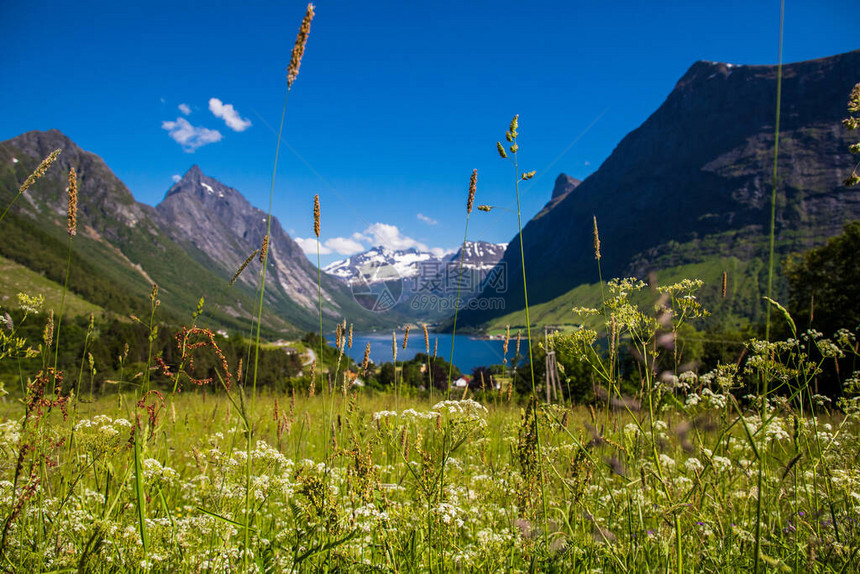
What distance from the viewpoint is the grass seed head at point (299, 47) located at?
1.73 m

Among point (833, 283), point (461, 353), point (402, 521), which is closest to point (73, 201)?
point (402, 521)

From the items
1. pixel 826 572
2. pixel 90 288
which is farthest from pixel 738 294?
pixel 90 288

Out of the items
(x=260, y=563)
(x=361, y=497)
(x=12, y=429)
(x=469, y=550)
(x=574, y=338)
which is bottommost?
(x=469, y=550)

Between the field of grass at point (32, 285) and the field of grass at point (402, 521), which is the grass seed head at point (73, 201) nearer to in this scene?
the field of grass at point (402, 521)

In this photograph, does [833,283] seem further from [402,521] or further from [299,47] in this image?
[299,47]

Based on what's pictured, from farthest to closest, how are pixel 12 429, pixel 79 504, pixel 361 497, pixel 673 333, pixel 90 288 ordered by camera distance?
1. pixel 90 288
2. pixel 12 429
3. pixel 79 504
4. pixel 361 497
5. pixel 673 333

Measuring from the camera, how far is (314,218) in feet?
7.88

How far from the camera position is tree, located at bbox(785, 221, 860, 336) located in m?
25.0

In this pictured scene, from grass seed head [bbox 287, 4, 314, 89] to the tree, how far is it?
31164mm

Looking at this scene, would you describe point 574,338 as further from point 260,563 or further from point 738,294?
point 738,294

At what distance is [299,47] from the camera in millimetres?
1761

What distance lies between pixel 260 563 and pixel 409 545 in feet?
2.79

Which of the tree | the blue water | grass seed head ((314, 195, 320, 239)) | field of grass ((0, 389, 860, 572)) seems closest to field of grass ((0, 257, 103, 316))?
the blue water

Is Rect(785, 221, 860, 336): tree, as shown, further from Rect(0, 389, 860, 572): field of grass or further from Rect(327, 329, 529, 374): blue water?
Rect(0, 389, 860, 572): field of grass
